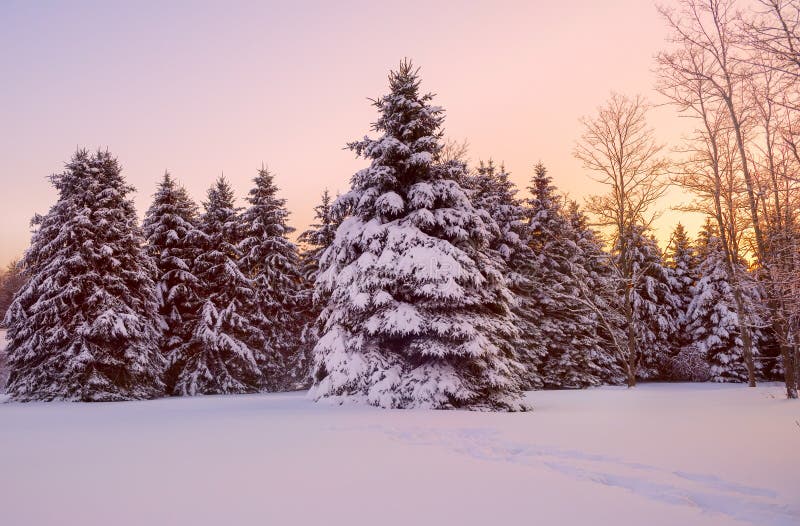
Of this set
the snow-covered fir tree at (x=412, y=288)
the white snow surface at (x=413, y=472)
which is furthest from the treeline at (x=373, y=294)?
the white snow surface at (x=413, y=472)

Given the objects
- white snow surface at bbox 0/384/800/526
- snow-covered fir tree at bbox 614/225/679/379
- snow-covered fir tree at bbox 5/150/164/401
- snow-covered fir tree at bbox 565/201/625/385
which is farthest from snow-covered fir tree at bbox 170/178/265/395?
snow-covered fir tree at bbox 614/225/679/379

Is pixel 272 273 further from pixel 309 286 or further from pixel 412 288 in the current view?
pixel 412 288

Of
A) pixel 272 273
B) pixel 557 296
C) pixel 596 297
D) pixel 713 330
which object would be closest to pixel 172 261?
pixel 272 273

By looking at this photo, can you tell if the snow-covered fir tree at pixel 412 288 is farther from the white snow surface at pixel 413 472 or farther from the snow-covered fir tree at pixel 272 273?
the snow-covered fir tree at pixel 272 273

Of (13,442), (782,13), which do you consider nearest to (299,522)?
(13,442)

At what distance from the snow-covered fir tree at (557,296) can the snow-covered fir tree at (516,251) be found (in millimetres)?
500

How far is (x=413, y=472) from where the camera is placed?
255 inches

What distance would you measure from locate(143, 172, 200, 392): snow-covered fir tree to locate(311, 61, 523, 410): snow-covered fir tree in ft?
50.4

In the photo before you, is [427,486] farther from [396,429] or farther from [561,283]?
[561,283]

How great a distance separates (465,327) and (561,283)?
17.9m

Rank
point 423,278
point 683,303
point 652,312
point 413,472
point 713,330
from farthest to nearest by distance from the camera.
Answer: point 683,303 < point 652,312 < point 713,330 < point 423,278 < point 413,472

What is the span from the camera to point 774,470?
19.9 feet

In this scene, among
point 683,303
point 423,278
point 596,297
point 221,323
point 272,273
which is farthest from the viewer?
→ point 683,303

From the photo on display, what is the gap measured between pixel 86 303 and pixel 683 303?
38.8 meters
